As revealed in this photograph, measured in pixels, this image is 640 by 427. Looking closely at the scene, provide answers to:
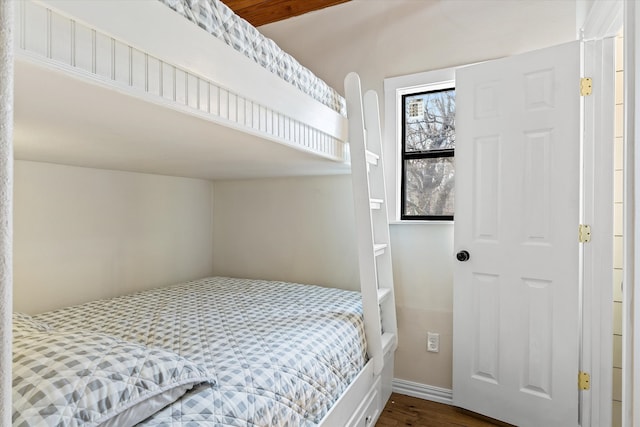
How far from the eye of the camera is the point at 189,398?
87cm

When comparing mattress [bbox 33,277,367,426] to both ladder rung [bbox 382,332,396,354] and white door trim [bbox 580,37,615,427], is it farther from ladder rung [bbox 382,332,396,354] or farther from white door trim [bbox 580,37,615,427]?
white door trim [bbox 580,37,615,427]

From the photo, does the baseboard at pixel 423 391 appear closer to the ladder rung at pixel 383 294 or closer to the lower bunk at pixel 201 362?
the lower bunk at pixel 201 362

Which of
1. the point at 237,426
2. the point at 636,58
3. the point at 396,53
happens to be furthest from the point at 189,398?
the point at 396,53

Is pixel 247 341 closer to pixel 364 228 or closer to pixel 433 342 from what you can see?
pixel 364 228

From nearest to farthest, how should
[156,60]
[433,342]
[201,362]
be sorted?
[156,60] < [201,362] < [433,342]

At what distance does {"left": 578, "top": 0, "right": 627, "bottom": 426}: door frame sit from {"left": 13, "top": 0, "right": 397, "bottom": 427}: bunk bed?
0.97 meters

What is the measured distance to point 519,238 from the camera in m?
1.90

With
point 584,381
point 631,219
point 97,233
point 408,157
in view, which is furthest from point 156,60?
point 584,381

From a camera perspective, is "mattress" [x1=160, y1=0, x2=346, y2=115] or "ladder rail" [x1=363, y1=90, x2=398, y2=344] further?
"ladder rail" [x1=363, y1=90, x2=398, y2=344]

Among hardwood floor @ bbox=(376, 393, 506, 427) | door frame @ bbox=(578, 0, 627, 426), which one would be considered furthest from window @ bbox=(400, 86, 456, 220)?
hardwood floor @ bbox=(376, 393, 506, 427)

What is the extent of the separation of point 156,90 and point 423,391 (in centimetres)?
226

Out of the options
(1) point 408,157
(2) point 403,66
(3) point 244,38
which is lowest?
(1) point 408,157

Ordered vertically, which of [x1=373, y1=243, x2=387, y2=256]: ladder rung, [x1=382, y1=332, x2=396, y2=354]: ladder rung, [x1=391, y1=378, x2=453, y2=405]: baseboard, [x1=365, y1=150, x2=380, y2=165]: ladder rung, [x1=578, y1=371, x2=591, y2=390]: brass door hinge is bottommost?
[x1=391, y1=378, x2=453, y2=405]: baseboard

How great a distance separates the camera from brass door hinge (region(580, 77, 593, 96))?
1.74 metres
